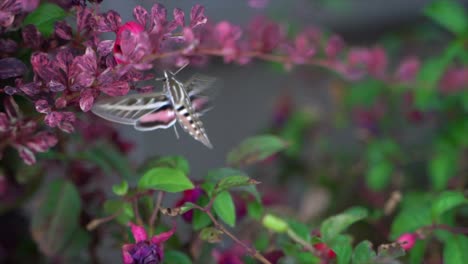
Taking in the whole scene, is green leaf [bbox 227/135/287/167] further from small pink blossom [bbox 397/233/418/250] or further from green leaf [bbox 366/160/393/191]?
green leaf [bbox 366/160/393/191]

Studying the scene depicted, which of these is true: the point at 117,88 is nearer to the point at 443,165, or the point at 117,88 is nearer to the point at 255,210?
the point at 255,210

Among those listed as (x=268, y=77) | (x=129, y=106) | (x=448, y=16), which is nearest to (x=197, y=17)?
(x=129, y=106)

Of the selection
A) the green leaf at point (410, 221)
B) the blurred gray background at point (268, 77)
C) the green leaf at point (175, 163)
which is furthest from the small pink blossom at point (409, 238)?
the blurred gray background at point (268, 77)

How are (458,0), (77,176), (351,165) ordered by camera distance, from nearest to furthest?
1. (77,176)
2. (351,165)
3. (458,0)

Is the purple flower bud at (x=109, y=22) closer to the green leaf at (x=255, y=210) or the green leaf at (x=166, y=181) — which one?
the green leaf at (x=166, y=181)

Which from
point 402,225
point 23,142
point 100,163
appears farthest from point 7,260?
point 402,225

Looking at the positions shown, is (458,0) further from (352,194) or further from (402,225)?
(402,225)
